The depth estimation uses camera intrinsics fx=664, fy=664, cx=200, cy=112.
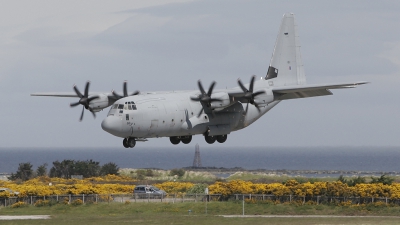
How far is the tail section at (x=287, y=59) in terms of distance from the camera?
5734 centimetres

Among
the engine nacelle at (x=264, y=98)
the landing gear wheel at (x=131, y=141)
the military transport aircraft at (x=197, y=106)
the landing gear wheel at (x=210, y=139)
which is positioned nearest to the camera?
the military transport aircraft at (x=197, y=106)

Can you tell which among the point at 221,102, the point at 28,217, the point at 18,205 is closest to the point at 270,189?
the point at 221,102

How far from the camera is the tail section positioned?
57344 millimetres

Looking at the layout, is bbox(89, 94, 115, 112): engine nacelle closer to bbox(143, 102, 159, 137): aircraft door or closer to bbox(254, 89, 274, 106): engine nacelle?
bbox(143, 102, 159, 137): aircraft door

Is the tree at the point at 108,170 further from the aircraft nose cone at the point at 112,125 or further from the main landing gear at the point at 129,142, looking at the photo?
the aircraft nose cone at the point at 112,125

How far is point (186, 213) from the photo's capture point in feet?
184

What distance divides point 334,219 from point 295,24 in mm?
18007

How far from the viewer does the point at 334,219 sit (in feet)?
166

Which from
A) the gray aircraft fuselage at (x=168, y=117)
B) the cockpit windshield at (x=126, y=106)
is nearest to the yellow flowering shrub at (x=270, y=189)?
the gray aircraft fuselage at (x=168, y=117)

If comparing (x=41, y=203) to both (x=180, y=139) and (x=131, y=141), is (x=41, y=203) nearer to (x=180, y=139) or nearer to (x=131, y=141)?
(x=180, y=139)

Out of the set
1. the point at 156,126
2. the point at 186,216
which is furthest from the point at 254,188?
the point at 156,126

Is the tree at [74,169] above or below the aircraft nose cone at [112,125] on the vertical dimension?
below

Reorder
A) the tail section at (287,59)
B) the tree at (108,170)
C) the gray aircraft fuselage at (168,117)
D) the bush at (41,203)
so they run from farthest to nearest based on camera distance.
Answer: the tree at (108,170) → the bush at (41,203) → the tail section at (287,59) → the gray aircraft fuselage at (168,117)

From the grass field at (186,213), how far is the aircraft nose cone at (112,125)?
8710 mm
